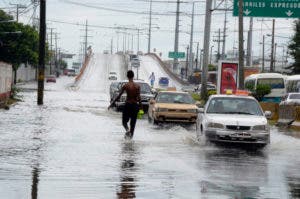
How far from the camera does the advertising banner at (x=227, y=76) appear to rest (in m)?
41.3

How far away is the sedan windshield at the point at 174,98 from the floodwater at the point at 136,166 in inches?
240

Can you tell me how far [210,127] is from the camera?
1984cm

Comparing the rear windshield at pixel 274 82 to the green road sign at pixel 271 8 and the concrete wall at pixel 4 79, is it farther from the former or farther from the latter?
the concrete wall at pixel 4 79

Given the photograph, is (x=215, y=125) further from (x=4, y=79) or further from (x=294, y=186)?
(x=4, y=79)

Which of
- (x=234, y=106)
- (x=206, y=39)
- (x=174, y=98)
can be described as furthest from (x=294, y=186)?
(x=206, y=39)

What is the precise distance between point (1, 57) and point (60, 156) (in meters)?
77.3

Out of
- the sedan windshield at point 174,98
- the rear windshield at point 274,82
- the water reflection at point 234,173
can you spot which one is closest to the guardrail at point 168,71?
the rear windshield at point 274,82

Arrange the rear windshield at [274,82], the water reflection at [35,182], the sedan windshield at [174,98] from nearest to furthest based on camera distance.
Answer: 1. the water reflection at [35,182]
2. the sedan windshield at [174,98]
3. the rear windshield at [274,82]

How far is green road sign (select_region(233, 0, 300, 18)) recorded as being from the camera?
4050 centimetres

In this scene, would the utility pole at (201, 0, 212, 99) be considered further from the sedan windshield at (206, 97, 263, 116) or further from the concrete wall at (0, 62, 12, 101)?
the sedan windshield at (206, 97, 263, 116)

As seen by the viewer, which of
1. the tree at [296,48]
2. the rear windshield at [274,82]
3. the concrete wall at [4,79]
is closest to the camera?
the concrete wall at [4,79]

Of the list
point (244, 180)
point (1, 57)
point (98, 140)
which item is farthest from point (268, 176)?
point (1, 57)

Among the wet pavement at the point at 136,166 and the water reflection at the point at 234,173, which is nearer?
the wet pavement at the point at 136,166

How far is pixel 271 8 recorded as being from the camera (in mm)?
40938
